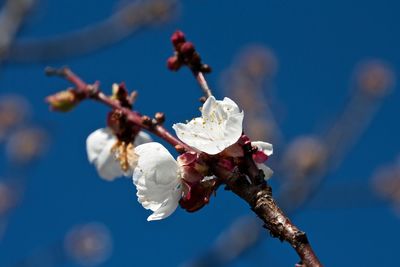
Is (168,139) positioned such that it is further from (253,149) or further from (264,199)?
(264,199)

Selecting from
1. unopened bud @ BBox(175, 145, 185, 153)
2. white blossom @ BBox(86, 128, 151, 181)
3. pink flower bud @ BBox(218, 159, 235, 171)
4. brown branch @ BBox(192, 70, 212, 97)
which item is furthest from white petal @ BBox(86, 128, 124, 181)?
pink flower bud @ BBox(218, 159, 235, 171)

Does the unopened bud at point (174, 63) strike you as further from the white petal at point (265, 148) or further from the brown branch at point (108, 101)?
the white petal at point (265, 148)

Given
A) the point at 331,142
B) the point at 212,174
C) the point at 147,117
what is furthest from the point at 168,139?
the point at 331,142

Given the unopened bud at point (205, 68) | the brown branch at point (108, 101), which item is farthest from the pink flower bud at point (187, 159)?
the unopened bud at point (205, 68)

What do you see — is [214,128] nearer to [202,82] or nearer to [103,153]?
[202,82]

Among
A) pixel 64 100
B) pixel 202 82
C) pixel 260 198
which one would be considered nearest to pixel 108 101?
pixel 64 100

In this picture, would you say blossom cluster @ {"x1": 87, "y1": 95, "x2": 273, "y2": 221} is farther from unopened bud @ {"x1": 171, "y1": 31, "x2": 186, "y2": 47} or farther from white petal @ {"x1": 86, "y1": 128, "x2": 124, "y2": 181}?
white petal @ {"x1": 86, "y1": 128, "x2": 124, "y2": 181}
